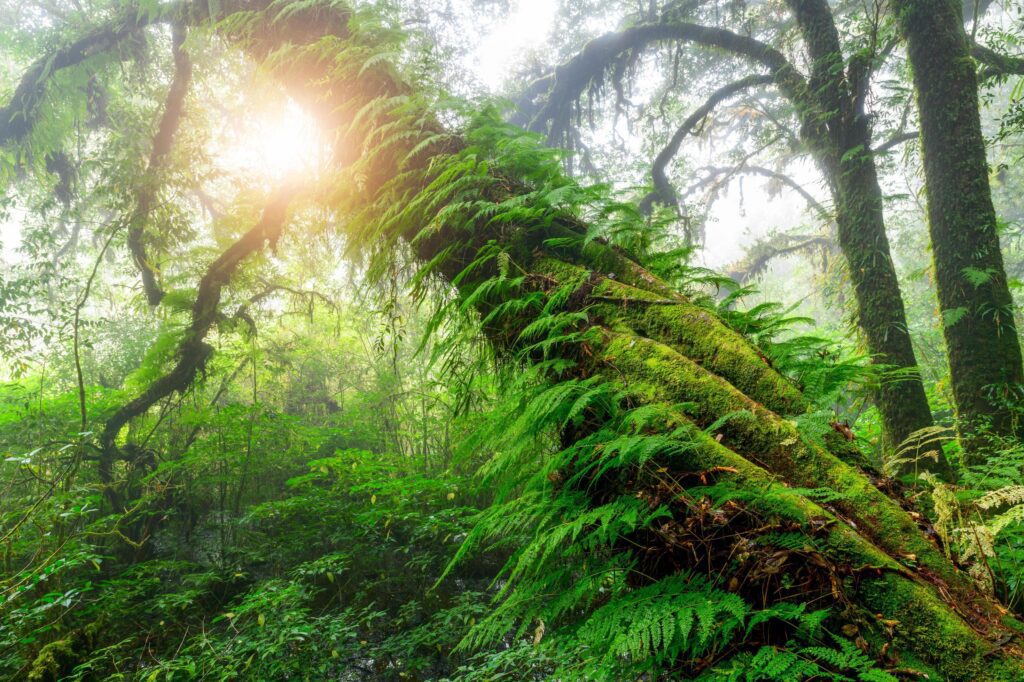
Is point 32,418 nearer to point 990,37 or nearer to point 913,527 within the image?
point 913,527

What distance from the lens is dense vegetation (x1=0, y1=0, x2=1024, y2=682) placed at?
4.34 feet

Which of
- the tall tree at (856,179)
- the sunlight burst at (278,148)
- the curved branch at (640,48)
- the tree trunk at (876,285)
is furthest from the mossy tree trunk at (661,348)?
the curved branch at (640,48)

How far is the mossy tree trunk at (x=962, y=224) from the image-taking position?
14.4ft

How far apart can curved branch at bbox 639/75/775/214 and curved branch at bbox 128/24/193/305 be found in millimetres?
7176

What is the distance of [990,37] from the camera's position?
642 cm

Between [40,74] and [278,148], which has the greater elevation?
[40,74]

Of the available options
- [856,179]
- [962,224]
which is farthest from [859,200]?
[962,224]

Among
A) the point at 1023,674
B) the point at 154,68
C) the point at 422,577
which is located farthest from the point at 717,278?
the point at 154,68

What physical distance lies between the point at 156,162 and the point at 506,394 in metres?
7.27

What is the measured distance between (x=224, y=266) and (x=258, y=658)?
4164mm

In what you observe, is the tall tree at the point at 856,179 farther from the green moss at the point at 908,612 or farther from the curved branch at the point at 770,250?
the curved branch at the point at 770,250

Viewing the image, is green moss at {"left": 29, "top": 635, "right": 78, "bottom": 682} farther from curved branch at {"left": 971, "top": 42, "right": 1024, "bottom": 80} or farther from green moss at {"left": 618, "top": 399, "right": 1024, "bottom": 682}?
curved branch at {"left": 971, "top": 42, "right": 1024, "bottom": 80}

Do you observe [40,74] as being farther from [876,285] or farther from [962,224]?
[962,224]

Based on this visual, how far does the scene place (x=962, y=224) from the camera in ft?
15.4
